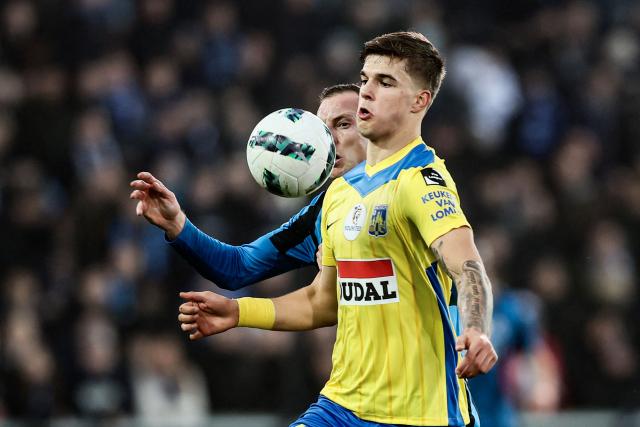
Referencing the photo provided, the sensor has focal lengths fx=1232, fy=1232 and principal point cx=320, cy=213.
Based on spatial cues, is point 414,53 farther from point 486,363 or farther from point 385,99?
point 486,363

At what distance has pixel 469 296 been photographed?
14.6 feet

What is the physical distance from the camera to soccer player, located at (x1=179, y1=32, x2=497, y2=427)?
4.90 m

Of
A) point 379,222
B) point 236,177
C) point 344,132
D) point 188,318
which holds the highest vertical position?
point 236,177

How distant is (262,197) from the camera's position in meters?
11.4

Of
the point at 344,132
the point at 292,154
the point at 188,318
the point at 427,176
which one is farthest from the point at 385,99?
the point at 188,318

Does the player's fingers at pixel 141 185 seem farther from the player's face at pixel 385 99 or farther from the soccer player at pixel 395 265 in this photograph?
the player's face at pixel 385 99

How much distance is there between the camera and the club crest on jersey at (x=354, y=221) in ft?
16.6

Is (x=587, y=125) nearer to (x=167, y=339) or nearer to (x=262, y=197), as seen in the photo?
(x=262, y=197)

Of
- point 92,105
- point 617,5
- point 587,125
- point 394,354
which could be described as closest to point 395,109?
point 394,354

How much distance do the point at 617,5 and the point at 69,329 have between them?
8.00 metres

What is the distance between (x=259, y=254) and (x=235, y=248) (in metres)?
0.12

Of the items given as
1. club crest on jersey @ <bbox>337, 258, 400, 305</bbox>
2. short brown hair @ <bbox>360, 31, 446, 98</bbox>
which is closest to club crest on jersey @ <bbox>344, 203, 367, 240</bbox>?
club crest on jersey @ <bbox>337, 258, 400, 305</bbox>

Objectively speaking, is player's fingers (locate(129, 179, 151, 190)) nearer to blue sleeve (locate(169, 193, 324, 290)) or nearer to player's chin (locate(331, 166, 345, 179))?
blue sleeve (locate(169, 193, 324, 290))

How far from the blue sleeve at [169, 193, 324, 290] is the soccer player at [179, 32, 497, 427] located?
472 mm
